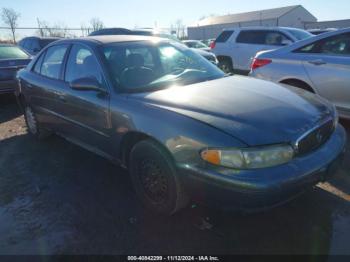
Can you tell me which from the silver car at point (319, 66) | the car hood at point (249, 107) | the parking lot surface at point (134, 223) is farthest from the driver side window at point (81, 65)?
the silver car at point (319, 66)

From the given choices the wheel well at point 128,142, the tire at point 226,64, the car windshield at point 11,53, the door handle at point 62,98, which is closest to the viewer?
the wheel well at point 128,142

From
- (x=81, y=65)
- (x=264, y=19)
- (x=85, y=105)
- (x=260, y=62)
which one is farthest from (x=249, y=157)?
(x=264, y=19)

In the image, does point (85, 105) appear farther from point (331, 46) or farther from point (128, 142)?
point (331, 46)

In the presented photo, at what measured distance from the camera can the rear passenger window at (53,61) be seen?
408 centimetres

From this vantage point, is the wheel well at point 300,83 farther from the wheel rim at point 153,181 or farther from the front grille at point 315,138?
the wheel rim at point 153,181

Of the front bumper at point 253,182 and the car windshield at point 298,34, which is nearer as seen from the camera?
the front bumper at point 253,182

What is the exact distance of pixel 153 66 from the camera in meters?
3.56

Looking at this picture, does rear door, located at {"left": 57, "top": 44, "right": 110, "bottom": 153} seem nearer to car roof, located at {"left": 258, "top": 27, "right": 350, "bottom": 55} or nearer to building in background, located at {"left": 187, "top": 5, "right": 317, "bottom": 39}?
car roof, located at {"left": 258, "top": 27, "right": 350, "bottom": 55}

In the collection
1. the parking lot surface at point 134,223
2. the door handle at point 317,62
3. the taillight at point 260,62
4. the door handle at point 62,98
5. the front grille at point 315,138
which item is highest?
the door handle at point 317,62

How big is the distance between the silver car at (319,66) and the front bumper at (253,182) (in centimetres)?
261

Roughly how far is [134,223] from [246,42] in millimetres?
8946

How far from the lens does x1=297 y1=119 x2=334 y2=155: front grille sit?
2473 mm

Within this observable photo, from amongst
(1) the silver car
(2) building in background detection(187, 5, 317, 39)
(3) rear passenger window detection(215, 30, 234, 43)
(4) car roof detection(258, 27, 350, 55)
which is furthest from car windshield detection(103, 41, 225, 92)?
(2) building in background detection(187, 5, 317, 39)

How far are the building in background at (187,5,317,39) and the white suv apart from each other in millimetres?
42840
